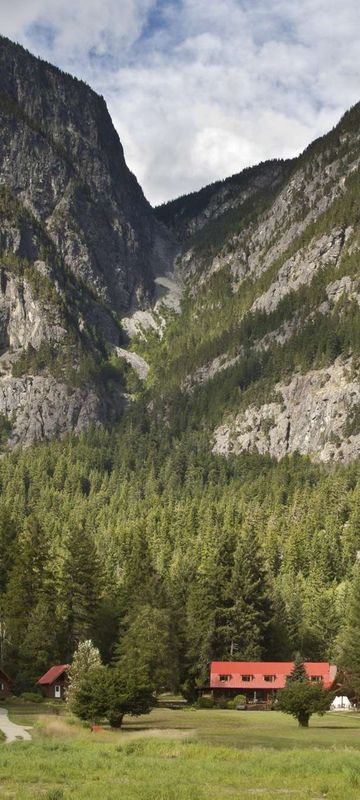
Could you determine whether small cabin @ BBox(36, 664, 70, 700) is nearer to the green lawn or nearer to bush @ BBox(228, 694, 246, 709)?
bush @ BBox(228, 694, 246, 709)

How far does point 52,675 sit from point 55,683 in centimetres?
93

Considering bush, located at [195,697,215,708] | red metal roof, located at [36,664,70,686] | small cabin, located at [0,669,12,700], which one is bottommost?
bush, located at [195,697,215,708]

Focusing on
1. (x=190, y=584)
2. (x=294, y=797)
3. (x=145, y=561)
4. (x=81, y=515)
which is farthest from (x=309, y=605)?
(x=294, y=797)

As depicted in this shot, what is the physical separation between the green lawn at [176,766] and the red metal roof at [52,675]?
88.0 feet

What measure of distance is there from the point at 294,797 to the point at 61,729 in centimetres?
2616

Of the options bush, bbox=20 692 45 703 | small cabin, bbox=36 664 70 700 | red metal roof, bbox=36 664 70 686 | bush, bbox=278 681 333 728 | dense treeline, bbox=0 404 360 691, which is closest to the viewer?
bush, bbox=278 681 333 728

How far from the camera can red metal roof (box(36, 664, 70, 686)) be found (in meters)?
83.4

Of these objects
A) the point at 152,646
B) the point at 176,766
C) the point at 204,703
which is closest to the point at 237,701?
the point at 204,703

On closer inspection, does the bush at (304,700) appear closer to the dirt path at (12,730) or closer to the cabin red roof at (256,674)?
the dirt path at (12,730)

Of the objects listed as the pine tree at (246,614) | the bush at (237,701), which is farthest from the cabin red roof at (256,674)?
the pine tree at (246,614)

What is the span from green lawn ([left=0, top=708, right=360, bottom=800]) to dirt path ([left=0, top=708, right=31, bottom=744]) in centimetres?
83

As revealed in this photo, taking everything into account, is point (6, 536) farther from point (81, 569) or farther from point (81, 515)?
point (81, 515)

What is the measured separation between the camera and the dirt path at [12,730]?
4905 cm

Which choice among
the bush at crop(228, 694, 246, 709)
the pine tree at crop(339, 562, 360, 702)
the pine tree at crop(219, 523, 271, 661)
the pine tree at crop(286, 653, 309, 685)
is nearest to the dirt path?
the pine tree at crop(286, 653, 309, 685)
